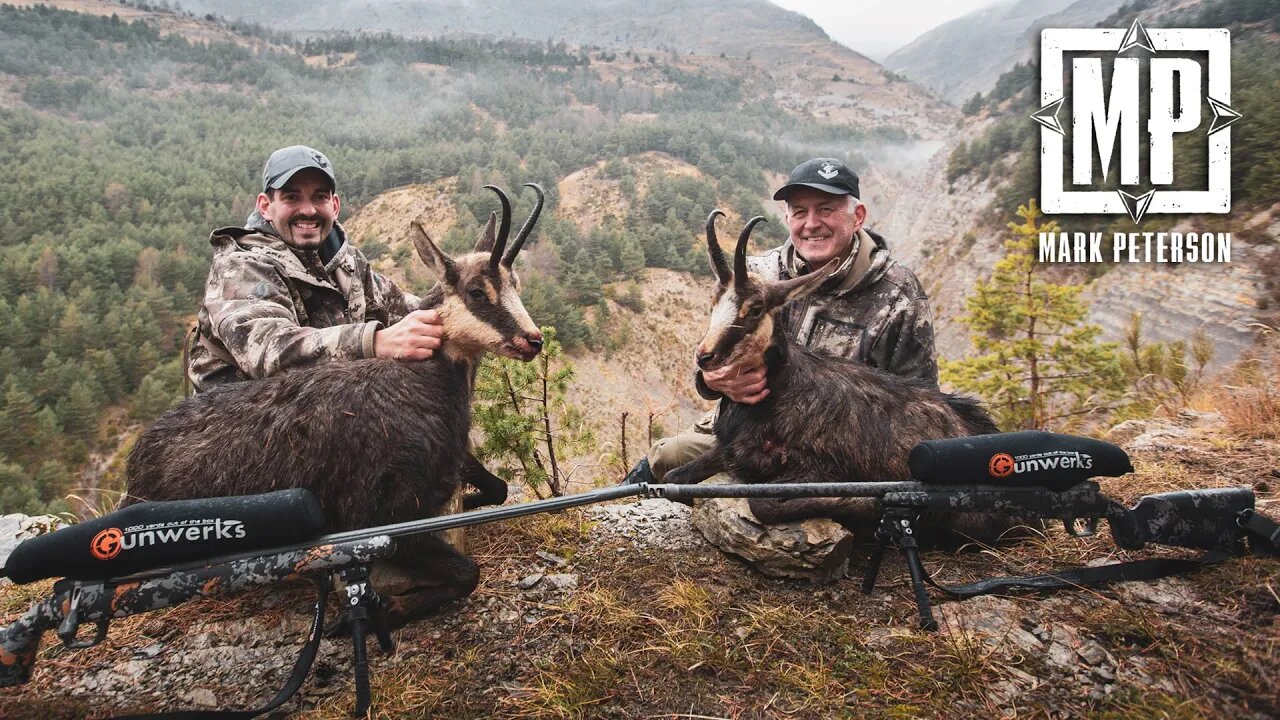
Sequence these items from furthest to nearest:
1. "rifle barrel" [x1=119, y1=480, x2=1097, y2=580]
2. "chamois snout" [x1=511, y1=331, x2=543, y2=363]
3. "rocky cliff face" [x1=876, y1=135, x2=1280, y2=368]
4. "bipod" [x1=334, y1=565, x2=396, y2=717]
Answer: "rocky cliff face" [x1=876, y1=135, x2=1280, y2=368] → "chamois snout" [x1=511, y1=331, x2=543, y2=363] → "rifle barrel" [x1=119, y1=480, x2=1097, y2=580] → "bipod" [x1=334, y1=565, x2=396, y2=717]

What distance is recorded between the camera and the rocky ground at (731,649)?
2.72 m

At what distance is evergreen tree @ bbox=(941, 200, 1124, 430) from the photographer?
10523mm

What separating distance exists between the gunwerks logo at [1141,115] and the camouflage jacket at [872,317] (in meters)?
10.5

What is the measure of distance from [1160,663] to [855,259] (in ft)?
10.2

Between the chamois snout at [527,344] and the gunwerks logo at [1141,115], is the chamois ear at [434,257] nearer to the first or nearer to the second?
the chamois snout at [527,344]

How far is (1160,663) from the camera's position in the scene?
2744mm

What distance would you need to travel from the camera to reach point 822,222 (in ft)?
16.2

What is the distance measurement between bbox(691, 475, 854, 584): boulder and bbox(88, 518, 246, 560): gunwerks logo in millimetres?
2814

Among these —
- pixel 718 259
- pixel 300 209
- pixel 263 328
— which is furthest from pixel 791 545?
pixel 300 209

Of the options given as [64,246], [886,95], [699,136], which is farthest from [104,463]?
[886,95]

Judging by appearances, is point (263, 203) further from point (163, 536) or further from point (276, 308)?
point (163, 536)

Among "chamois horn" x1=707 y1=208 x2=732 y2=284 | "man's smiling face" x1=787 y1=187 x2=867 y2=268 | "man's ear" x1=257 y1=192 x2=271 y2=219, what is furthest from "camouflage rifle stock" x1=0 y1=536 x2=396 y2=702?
"man's smiling face" x1=787 y1=187 x2=867 y2=268

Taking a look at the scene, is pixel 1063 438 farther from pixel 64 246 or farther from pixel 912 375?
pixel 64 246

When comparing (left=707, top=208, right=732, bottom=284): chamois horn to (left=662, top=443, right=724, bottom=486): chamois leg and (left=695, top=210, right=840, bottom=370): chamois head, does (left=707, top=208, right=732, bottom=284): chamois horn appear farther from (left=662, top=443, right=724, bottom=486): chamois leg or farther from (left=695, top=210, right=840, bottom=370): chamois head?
(left=662, top=443, right=724, bottom=486): chamois leg
